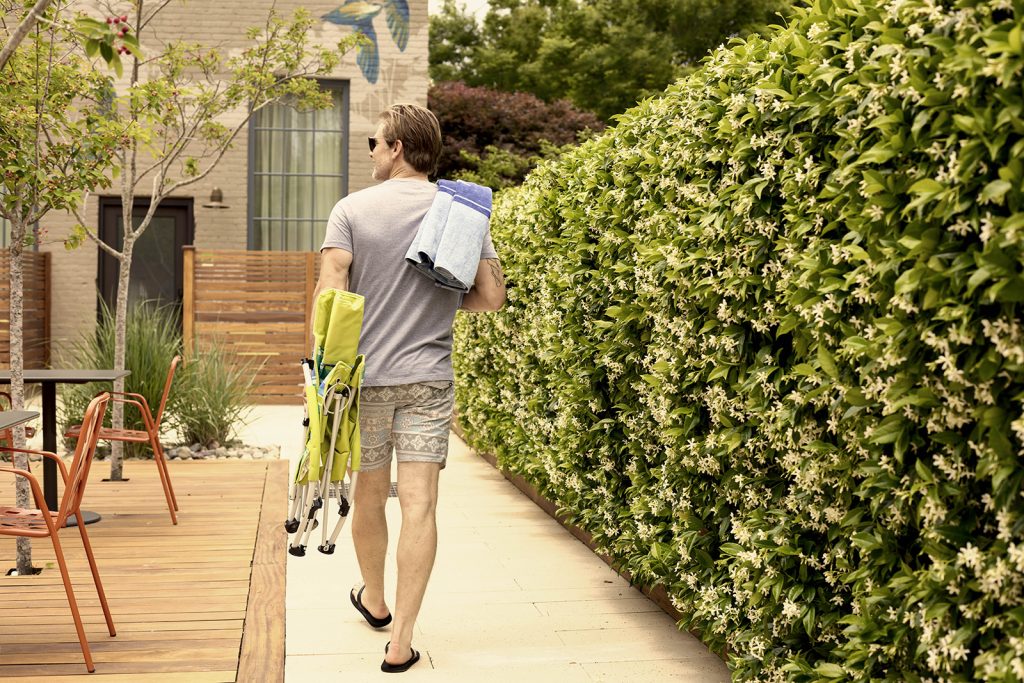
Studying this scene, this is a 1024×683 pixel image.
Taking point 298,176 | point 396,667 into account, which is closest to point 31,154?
point 396,667

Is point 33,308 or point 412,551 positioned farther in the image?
point 33,308

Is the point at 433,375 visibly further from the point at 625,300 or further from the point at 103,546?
the point at 103,546

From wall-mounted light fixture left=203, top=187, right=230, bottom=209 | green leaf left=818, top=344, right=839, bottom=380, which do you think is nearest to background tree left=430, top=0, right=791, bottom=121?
wall-mounted light fixture left=203, top=187, right=230, bottom=209

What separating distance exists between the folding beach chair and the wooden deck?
66 cm

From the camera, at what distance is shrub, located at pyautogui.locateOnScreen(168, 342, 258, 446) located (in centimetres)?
880

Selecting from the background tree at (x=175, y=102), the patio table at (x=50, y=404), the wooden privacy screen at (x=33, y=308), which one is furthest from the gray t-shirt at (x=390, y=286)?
the wooden privacy screen at (x=33, y=308)

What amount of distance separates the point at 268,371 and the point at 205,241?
2.60 meters

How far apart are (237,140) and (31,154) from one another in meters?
8.93

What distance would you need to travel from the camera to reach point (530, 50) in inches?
1095

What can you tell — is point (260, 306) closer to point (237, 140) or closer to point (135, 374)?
point (237, 140)

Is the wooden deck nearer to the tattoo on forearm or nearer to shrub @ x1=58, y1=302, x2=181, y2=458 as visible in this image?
shrub @ x1=58, y1=302, x2=181, y2=458

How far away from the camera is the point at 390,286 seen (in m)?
3.84

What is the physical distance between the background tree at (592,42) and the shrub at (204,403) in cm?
1739

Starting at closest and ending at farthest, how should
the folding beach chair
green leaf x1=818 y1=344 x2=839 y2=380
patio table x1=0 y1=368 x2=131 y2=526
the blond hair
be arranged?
green leaf x1=818 y1=344 x2=839 y2=380, the folding beach chair, the blond hair, patio table x1=0 y1=368 x2=131 y2=526
